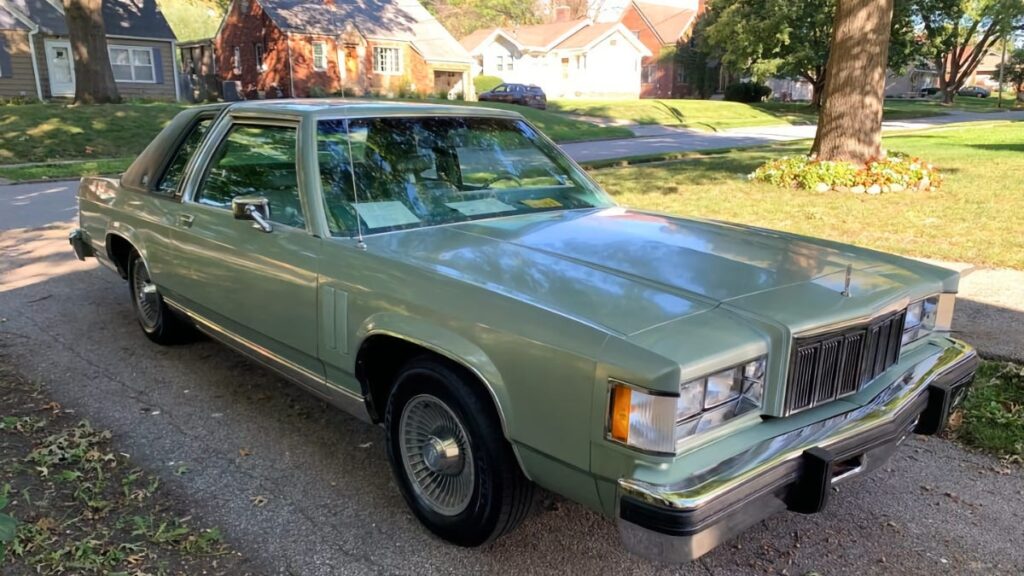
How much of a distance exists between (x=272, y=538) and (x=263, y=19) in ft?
124

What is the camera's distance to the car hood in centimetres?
255

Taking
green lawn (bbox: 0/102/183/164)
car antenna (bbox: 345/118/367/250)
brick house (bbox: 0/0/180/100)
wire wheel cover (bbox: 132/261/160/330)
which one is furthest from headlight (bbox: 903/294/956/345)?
brick house (bbox: 0/0/180/100)

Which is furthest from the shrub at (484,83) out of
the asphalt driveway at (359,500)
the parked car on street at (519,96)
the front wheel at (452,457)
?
the front wheel at (452,457)

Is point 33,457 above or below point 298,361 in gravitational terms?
below

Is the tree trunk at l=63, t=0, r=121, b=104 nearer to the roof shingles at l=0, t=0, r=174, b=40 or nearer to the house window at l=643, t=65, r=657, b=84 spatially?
the roof shingles at l=0, t=0, r=174, b=40

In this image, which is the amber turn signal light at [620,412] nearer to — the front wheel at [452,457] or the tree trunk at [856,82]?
the front wheel at [452,457]

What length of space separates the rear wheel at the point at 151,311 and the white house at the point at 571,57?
165ft

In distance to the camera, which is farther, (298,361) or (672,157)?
(672,157)

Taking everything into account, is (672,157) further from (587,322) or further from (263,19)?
(263,19)

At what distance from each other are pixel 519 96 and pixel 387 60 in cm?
749

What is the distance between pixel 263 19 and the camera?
3656cm

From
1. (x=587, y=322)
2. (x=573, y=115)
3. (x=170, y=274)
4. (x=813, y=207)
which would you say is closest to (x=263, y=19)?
(x=573, y=115)

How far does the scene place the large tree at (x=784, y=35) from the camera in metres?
36.4

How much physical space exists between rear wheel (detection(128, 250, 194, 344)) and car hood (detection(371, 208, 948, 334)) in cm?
231
